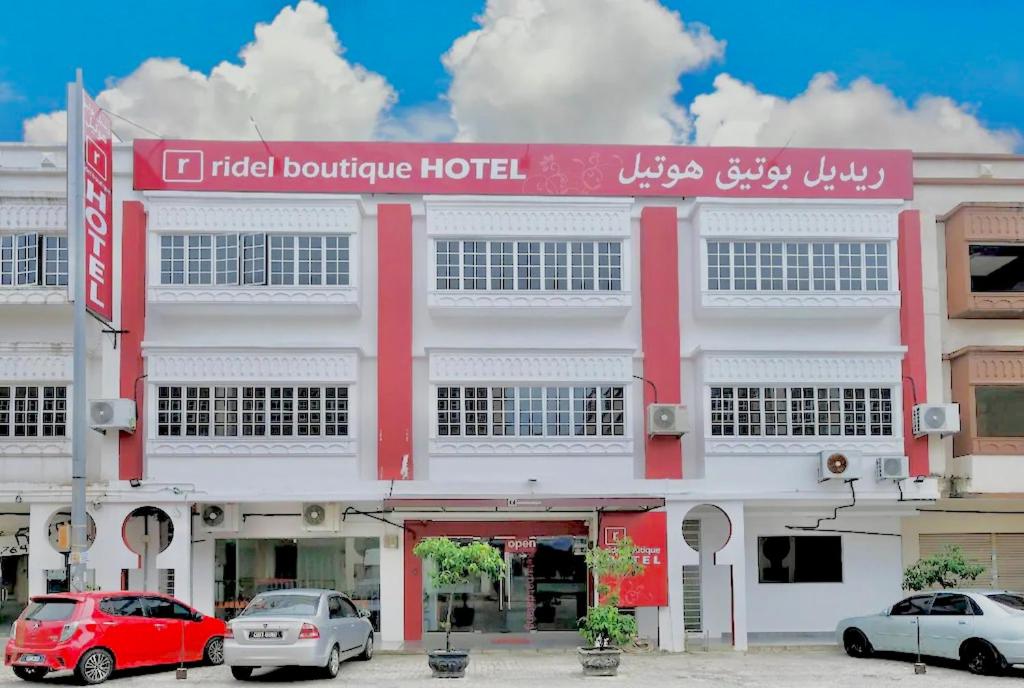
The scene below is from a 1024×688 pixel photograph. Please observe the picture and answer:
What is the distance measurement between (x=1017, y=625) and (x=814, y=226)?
9.94m

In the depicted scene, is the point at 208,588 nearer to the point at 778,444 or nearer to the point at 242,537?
the point at 242,537

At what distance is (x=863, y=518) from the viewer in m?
27.9

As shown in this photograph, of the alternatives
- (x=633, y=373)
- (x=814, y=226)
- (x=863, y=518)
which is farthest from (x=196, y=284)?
(x=863, y=518)

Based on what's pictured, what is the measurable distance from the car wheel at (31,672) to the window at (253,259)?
9225mm

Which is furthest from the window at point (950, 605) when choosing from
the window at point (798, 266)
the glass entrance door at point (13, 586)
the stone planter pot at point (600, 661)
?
the glass entrance door at point (13, 586)

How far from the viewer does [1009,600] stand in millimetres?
20906

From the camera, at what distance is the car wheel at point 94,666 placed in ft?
62.4

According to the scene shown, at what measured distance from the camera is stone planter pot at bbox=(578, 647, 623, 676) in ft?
67.2

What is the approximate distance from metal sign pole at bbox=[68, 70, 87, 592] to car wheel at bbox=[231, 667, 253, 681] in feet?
13.3

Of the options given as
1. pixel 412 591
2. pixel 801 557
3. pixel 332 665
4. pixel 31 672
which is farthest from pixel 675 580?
pixel 31 672

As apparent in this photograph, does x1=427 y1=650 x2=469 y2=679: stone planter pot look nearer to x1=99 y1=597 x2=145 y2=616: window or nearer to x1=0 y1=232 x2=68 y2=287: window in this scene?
x1=99 y1=597 x2=145 y2=616: window

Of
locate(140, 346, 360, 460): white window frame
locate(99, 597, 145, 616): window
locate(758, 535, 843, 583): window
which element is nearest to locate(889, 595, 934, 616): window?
locate(758, 535, 843, 583): window

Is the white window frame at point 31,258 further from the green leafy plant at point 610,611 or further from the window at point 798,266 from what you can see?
the window at point 798,266

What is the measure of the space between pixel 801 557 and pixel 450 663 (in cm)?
1090
